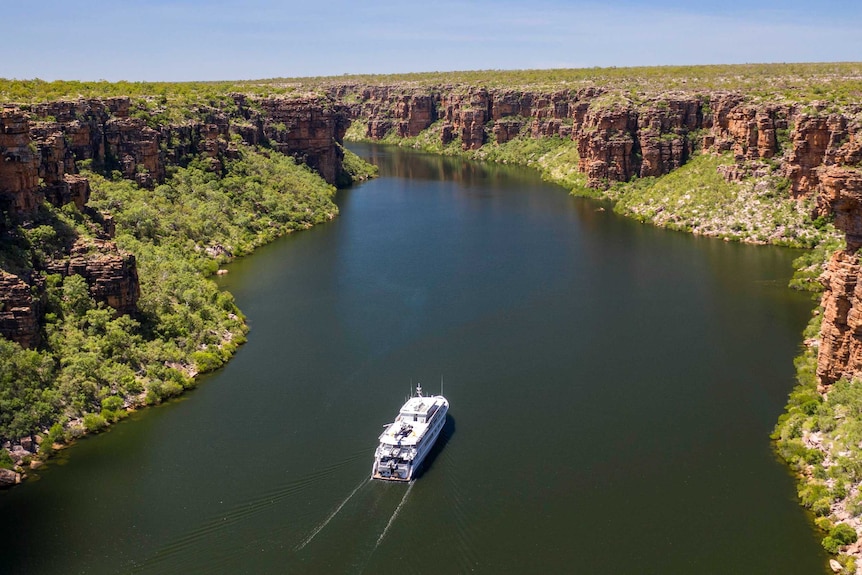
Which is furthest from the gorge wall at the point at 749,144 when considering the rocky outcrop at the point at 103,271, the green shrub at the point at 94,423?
the rocky outcrop at the point at 103,271

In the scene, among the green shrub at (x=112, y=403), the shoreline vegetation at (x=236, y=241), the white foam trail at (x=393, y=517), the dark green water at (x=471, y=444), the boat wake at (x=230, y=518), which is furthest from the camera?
the green shrub at (x=112, y=403)

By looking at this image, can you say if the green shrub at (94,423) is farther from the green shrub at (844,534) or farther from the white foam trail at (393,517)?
the green shrub at (844,534)

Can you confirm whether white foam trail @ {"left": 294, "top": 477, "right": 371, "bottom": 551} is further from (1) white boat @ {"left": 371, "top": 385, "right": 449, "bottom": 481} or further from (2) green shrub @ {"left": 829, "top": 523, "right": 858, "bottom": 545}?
(2) green shrub @ {"left": 829, "top": 523, "right": 858, "bottom": 545}

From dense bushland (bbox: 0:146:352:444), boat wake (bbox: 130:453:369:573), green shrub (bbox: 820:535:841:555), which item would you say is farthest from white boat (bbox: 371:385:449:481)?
green shrub (bbox: 820:535:841:555)

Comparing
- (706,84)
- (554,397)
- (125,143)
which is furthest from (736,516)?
(706,84)

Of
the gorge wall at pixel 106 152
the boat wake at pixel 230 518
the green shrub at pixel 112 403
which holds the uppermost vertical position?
the gorge wall at pixel 106 152

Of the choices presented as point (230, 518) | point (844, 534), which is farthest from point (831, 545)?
point (230, 518)

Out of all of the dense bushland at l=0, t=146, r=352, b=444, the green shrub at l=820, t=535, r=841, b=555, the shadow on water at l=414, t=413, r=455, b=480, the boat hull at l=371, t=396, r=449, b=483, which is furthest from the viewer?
the dense bushland at l=0, t=146, r=352, b=444

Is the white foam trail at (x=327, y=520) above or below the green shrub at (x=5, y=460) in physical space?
below
